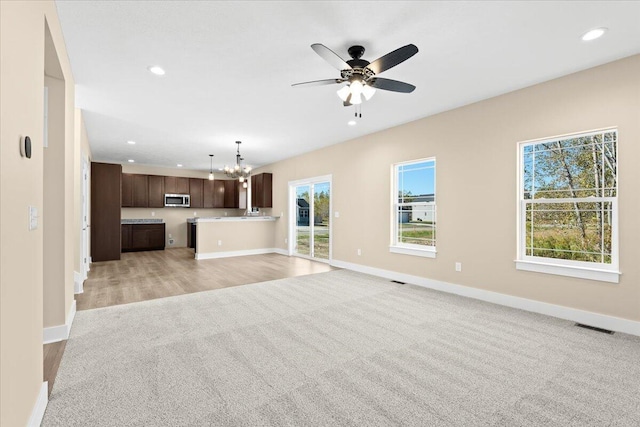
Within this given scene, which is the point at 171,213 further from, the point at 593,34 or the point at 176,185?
the point at 593,34

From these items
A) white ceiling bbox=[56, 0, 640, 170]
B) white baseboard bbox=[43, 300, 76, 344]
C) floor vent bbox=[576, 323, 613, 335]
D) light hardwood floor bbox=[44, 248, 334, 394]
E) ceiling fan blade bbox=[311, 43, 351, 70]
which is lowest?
floor vent bbox=[576, 323, 613, 335]

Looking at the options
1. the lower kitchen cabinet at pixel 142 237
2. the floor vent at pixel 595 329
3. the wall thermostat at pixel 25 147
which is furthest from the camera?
the lower kitchen cabinet at pixel 142 237

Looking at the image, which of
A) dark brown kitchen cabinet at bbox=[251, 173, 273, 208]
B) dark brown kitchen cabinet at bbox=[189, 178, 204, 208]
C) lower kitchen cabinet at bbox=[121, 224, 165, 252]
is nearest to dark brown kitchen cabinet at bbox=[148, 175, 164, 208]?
lower kitchen cabinet at bbox=[121, 224, 165, 252]

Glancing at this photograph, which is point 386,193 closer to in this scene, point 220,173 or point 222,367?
point 222,367

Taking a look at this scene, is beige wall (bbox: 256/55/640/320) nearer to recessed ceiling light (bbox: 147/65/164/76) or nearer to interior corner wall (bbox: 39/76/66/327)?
recessed ceiling light (bbox: 147/65/164/76)

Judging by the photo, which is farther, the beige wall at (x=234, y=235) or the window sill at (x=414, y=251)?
the beige wall at (x=234, y=235)

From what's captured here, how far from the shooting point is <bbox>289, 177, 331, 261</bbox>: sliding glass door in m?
6.93

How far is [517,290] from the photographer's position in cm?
362

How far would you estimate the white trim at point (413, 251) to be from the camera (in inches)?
180

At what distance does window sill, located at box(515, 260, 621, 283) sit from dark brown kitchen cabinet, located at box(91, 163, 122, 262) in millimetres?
7710

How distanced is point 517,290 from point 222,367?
3489mm

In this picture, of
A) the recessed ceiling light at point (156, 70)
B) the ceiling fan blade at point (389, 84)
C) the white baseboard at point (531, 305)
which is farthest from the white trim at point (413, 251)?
the recessed ceiling light at point (156, 70)

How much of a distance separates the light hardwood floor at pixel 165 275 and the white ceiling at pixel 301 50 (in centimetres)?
268

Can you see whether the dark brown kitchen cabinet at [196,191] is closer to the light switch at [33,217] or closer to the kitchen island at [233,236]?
the kitchen island at [233,236]
